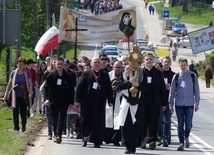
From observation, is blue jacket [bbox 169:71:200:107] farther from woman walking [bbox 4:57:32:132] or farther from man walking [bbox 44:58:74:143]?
woman walking [bbox 4:57:32:132]

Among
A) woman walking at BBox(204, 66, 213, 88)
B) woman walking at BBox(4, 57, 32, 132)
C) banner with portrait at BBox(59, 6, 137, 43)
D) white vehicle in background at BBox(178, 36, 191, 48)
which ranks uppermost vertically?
banner with portrait at BBox(59, 6, 137, 43)

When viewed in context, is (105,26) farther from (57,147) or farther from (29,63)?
(57,147)

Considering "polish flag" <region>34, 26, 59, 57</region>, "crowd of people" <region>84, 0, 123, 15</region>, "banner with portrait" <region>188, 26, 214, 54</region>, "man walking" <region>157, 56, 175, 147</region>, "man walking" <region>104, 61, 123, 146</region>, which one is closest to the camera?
"man walking" <region>104, 61, 123, 146</region>

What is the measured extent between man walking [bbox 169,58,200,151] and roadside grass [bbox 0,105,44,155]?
3.26 meters

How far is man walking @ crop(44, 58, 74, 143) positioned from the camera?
17656 mm

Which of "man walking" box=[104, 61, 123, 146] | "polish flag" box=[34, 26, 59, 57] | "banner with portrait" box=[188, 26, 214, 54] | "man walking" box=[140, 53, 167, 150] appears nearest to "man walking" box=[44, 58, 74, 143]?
"man walking" box=[104, 61, 123, 146]

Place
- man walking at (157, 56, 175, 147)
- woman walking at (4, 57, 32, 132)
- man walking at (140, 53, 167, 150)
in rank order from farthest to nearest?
woman walking at (4, 57, 32, 132), man walking at (157, 56, 175, 147), man walking at (140, 53, 167, 150)

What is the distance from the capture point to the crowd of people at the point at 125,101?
53.5 feet

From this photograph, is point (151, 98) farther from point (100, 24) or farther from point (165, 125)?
point (100, 24)

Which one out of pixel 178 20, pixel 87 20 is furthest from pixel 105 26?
pixel 178 20

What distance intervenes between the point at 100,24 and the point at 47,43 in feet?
15.0

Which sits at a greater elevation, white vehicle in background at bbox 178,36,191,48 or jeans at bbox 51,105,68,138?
jeans at bbox 51,105,68,138

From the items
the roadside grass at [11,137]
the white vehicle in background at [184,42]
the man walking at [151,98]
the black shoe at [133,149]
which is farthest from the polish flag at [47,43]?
the white vehicle in background at [184,42]

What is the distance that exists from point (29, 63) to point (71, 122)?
3.86 meters
